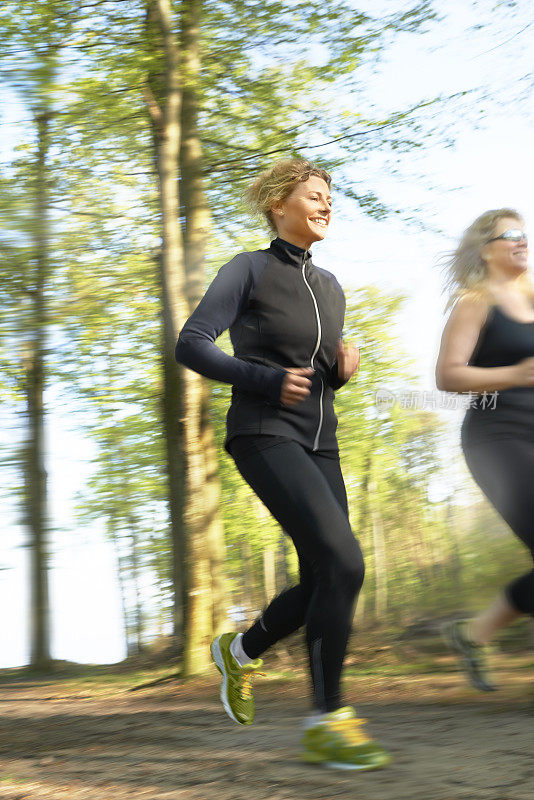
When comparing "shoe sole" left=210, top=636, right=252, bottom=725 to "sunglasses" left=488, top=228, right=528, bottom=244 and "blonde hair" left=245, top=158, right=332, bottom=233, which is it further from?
"sunglasses" left=488, top=228, right=528, bottom=244

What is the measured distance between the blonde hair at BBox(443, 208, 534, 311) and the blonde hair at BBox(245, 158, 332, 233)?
73 cm

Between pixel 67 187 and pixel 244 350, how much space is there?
4227 mm

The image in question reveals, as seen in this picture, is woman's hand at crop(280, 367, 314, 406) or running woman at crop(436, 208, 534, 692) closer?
woman's hand at crop(280, 367, 314, 406)

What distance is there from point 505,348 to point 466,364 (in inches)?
7.6

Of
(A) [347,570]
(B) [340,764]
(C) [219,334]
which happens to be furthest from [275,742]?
(C) [219,334]

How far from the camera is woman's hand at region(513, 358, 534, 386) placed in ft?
10.6

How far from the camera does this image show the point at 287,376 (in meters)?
2.84

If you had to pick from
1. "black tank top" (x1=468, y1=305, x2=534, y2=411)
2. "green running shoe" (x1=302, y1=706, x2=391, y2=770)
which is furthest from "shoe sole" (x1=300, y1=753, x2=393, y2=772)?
"black tank top" (x1=468, y1=305, x2=534, y2=411)

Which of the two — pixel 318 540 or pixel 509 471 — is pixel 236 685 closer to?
pixel 318 540

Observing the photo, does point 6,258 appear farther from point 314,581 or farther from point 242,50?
point 242,50

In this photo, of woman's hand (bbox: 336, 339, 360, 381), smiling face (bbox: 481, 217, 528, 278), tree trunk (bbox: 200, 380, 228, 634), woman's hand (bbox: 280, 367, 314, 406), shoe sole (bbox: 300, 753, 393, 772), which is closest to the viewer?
shoe sole (bbox: 300, 753, 393, 772)

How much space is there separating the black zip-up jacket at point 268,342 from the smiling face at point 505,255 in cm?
87

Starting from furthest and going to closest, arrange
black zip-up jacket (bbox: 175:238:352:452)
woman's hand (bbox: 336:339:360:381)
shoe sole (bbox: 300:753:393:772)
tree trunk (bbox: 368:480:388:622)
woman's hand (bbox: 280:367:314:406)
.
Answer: tree trunk (bbox: 368:480:388:622) → woman's hand (bbox: 336:339:360:381) → black zip-up jacket (bbox: 175:238:352:452) → woman's hand (bbox: 280:367:314:406) → shoe sole (bbox: 300:753:393:772)

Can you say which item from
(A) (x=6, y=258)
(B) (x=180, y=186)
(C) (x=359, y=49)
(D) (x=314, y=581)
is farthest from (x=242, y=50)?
(D) (x=314, y=581)
